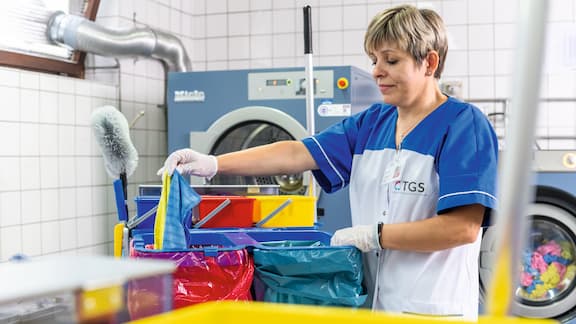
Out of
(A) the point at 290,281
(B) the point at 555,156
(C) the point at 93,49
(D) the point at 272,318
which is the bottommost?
(A) the point at 290,281

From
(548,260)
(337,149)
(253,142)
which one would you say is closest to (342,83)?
(253,142)

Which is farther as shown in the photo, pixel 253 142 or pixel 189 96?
pixel 253 142

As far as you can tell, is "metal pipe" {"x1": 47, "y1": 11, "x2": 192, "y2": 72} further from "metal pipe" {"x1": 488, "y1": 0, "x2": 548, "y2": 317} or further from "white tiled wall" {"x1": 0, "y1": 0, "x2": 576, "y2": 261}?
"metal pipe" {"x1": 488, "y1": 0, "x2": 548, "y2": 317}

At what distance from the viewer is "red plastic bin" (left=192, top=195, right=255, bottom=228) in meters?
2.24

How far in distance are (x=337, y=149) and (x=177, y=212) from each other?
0.48 m

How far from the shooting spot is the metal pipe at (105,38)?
3510mm

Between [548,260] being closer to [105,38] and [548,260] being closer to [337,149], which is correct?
[337,149]

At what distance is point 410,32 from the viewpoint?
1619 mm

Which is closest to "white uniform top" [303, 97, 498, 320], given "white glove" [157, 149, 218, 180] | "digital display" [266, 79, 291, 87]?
"white glove" [157, 149, 218, 180]

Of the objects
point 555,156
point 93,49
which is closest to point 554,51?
point 555,156

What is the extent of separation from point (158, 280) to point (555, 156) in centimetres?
299

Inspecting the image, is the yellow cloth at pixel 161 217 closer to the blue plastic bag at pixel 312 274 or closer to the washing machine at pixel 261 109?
the blue plastic bag at pixel 312 274

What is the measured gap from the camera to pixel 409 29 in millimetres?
1620

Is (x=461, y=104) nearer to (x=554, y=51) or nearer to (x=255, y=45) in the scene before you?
(x=554, y=51)
